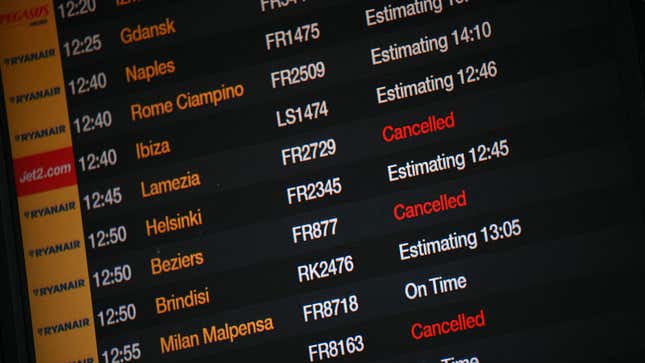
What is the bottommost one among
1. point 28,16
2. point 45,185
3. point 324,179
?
point 324,179

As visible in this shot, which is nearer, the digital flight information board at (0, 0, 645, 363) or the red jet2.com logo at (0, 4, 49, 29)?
the digital flight information board at (0, 0, 645, 363)

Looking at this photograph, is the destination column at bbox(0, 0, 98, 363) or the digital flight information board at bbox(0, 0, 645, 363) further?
the destination column at bbox(0, 0, 98, 363)

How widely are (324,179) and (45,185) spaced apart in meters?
0.74

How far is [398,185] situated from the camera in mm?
2113

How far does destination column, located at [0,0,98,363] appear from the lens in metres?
2.26

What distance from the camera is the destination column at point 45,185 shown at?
2258mm

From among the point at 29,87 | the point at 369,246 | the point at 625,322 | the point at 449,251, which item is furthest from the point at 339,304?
the point at 29,87

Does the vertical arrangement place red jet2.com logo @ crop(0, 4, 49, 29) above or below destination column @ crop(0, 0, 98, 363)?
above

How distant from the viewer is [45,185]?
2.31 meters

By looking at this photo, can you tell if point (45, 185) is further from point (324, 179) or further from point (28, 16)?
point (324, 179)

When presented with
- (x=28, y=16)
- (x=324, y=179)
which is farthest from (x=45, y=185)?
(x=324, y=179)

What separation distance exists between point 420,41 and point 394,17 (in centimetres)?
9

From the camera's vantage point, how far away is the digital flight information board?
6.65ft

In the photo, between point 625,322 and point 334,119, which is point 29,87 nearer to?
point 334,119
